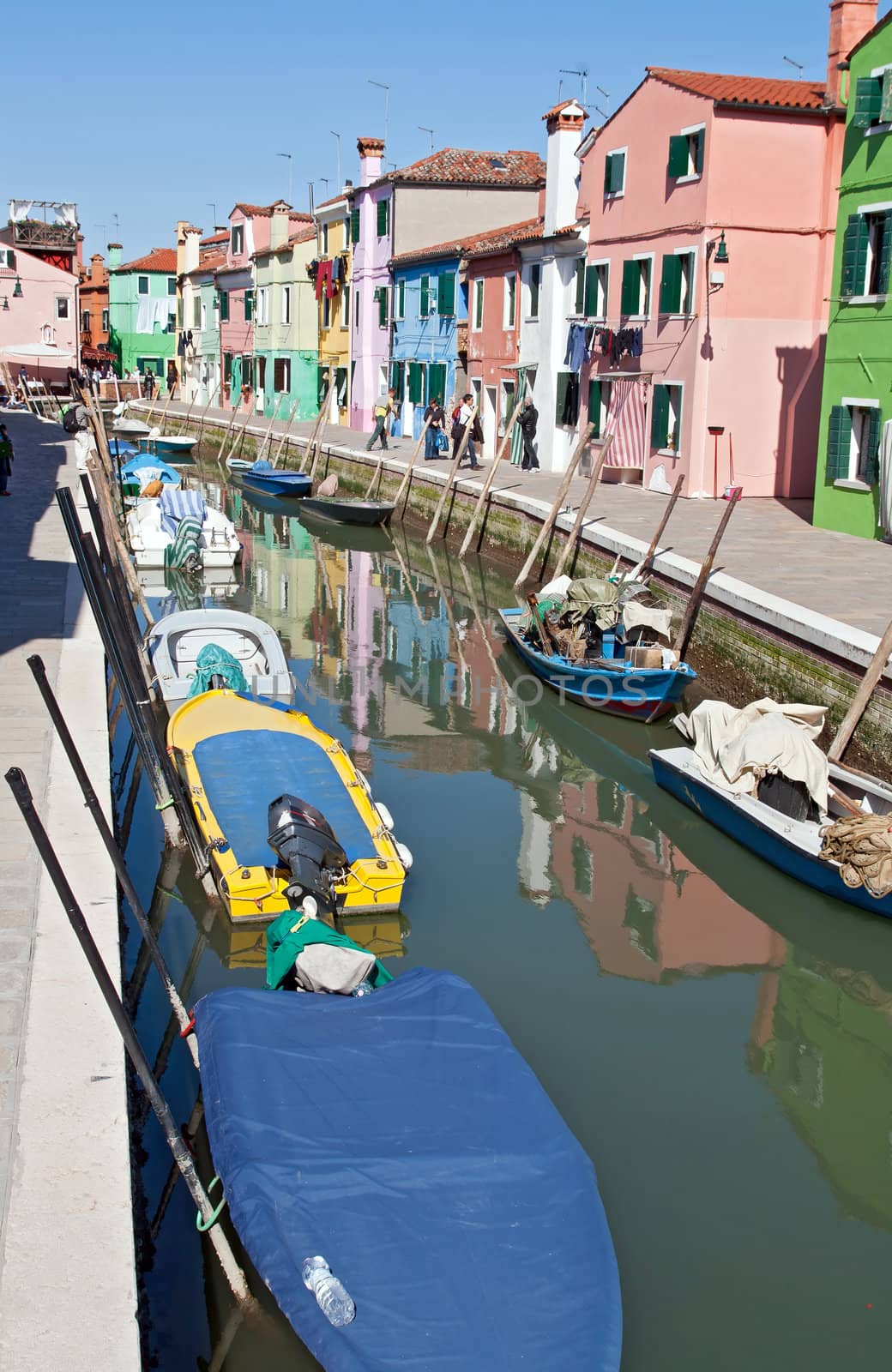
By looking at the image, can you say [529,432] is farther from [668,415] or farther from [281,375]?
[281,375]

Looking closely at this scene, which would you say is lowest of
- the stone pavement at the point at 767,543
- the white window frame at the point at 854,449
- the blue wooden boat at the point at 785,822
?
the blue wooden boat at the point at 785,822

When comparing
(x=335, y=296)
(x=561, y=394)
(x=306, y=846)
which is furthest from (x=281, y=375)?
(x=306, y=846)

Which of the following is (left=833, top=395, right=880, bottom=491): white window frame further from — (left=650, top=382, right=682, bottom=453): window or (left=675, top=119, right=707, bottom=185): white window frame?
(left=675, top=119, right=707, bottom=185): white window frame

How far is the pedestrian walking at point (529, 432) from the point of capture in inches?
1168

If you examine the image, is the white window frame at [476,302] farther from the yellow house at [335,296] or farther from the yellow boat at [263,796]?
the yellow boat at [263,796]

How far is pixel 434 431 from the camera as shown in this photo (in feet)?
109

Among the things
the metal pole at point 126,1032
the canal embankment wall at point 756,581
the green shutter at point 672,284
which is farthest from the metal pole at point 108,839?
the green shutter at point 672,284

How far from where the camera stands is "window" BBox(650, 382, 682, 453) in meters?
24.6

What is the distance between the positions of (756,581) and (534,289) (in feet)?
53.0

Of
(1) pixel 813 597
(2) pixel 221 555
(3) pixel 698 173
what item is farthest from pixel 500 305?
(1) pixel 813 597

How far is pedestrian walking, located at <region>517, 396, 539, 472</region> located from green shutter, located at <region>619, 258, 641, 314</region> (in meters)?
4.17

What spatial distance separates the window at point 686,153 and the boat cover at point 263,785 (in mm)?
16520

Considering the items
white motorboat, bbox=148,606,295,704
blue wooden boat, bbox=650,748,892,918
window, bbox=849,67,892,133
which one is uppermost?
window, bbox=849,67,892,133

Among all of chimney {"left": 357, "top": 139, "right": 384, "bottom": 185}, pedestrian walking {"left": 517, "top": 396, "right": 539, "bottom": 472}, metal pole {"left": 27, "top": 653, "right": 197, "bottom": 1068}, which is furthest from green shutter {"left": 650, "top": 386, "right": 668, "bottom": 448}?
metal pole {"left": 27, "top": 653, "right": 197, "bottom": 1068}
